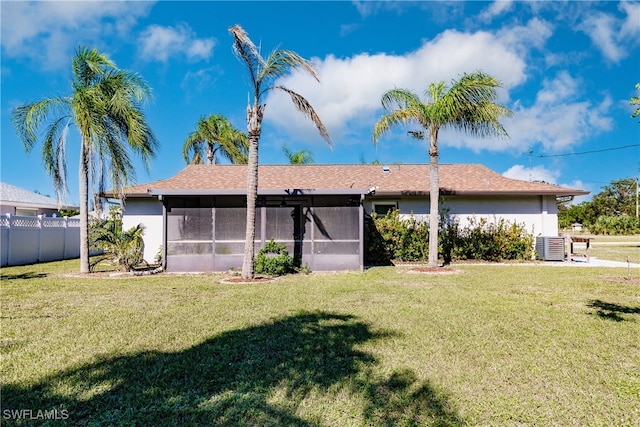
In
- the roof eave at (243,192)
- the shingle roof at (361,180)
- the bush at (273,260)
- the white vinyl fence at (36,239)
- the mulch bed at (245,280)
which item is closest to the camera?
the mulch bed at (245,280)

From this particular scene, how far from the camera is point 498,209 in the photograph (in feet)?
47.2

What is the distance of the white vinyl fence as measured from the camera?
41.0 feet

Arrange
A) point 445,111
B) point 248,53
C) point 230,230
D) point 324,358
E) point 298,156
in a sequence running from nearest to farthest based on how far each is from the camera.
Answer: point 324,358
point 248,53
point 445,111
point 230,230
point 298,156

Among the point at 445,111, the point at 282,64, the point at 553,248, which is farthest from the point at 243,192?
the point at 553,248

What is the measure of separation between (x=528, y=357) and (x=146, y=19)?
43.7ft

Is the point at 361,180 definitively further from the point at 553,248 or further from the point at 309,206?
the point at 553,248

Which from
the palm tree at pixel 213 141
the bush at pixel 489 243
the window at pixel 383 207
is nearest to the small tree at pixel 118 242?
the window at pixel 383 207

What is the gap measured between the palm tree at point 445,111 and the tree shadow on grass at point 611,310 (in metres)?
4.93

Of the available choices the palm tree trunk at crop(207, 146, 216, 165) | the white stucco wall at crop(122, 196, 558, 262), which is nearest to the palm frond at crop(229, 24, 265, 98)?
the white stucco wall at crop(122, 196, 558, 262)

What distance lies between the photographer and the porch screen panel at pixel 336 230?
11188mm

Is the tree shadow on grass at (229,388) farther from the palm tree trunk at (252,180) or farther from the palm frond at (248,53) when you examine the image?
the palm frond at (248,53)

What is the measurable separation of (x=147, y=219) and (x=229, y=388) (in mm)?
12155

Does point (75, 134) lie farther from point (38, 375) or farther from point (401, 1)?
point (401, 1)

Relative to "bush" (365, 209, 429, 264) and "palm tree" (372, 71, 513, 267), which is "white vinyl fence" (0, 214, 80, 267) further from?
"palm tree" (372, 71, 513, 267)
